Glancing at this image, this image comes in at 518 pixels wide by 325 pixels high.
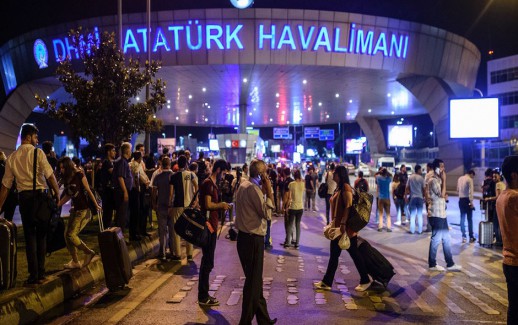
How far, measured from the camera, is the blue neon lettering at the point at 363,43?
2848cm

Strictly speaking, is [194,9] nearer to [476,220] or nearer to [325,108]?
[476,220]

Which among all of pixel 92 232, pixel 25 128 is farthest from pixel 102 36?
pixel 25 128

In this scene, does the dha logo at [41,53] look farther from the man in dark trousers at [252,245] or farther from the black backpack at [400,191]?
the man in dark trousers at [252,245]

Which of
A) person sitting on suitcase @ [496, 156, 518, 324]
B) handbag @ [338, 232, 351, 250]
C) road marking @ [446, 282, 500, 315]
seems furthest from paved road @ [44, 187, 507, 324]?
person sitting on suitcase @ [496, 156, 518, 324]

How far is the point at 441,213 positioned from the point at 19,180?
7.18 meters

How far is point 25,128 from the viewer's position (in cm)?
671

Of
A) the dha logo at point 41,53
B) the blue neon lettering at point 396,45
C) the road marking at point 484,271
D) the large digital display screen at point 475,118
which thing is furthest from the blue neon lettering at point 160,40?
the road marking at point 484,271

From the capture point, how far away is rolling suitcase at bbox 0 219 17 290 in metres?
5.93

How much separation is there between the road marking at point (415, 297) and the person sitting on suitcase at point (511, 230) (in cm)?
210

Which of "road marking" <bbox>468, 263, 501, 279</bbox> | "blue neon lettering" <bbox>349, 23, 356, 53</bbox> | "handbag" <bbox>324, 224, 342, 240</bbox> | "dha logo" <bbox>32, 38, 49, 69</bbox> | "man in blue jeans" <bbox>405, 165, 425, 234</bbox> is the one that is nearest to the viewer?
"handbag" <bbox>324, 224, 342, 240</bbox>

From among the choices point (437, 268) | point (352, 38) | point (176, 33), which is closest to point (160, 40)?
point (176, 33)

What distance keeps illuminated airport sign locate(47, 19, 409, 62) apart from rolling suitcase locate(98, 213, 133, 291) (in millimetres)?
21785

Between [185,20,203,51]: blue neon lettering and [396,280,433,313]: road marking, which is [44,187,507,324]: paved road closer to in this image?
[396,280,433,313]: road marking

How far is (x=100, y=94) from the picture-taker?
42.7 feet
